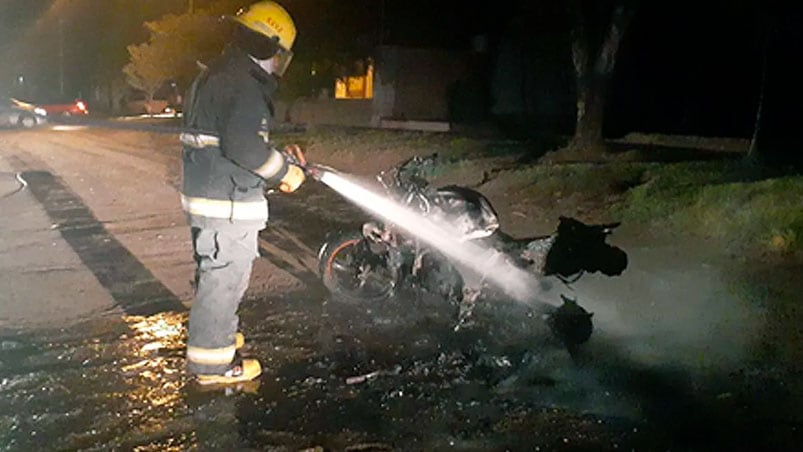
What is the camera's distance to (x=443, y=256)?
648cm

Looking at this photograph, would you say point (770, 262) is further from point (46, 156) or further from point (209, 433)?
point (46, 156)

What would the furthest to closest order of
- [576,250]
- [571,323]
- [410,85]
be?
[410,85]
[576,250]
[571,323]

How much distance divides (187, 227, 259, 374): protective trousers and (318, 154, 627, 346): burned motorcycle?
196cm

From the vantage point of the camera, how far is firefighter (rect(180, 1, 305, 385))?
4.59 m

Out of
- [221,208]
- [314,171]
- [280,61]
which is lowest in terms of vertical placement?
[221,208]

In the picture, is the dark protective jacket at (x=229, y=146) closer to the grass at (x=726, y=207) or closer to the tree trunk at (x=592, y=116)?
the grass at (x=726, y=207)

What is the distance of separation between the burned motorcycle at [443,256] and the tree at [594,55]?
8722 mm

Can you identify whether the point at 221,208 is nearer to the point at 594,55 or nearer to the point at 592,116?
the point at 592,116

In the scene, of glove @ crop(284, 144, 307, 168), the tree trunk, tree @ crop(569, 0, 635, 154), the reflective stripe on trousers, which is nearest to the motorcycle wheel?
glove @ crop(284, 144, 307, 168)

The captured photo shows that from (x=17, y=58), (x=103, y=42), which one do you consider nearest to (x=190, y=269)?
(x=103, y=42)

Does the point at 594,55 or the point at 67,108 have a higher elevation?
the point at 594,55

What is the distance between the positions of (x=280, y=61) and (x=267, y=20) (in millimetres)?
280

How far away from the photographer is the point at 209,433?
13.8 ft

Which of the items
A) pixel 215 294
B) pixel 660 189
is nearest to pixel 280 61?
pixel 215 294
